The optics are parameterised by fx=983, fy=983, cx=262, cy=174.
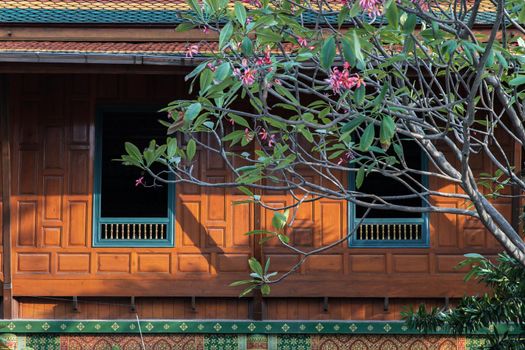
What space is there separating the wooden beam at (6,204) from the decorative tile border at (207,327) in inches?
8.2

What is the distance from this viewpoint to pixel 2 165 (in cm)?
963

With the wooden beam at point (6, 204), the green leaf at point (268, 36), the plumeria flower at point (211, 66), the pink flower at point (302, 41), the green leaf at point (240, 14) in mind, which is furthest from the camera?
the wooden beam at point (6, 204)

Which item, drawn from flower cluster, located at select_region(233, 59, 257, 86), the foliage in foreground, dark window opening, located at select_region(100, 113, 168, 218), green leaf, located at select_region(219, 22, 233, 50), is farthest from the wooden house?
green leaf, located at select_region(219, 22, 233, 50)

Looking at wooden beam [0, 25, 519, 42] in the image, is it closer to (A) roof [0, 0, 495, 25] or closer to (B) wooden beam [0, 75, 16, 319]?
(A) roof [0, 0, 495, 25]

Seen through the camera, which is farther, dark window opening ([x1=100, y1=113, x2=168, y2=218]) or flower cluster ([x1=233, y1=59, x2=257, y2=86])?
dark window opening ([x1=100, y1=113, x2=168, y2=218])

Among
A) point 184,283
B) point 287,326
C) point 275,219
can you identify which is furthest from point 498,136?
point 275,219

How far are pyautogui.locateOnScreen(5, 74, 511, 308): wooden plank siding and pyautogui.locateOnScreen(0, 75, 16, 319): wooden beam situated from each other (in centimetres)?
13

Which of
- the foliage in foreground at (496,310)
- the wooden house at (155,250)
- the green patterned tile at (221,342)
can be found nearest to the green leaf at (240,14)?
the foliage in foreground at (496,310)

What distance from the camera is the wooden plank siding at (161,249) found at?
32.0ft

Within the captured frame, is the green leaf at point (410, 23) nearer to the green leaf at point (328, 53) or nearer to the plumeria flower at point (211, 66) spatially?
the green leaf at point (328, 53)

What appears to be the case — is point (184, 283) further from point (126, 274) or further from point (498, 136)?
point (498, 136)

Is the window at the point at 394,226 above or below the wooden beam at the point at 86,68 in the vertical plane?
below

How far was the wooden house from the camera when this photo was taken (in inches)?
384

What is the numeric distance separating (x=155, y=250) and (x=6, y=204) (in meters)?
→ 1.53
